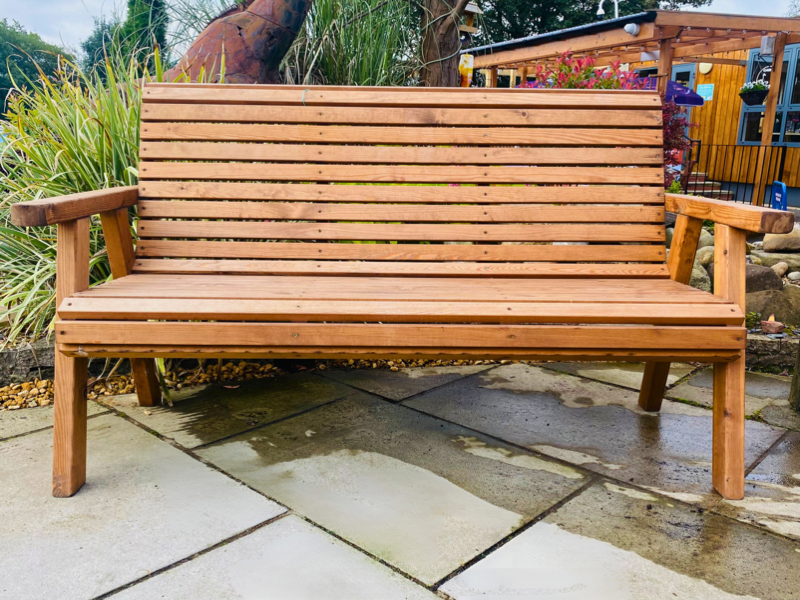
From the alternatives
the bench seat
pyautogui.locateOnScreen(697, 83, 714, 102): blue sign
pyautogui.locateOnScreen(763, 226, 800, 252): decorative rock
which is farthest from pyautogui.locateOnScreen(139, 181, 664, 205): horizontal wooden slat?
pyautogui.locateOnScreen(697, 83, 714, 102): blue sign

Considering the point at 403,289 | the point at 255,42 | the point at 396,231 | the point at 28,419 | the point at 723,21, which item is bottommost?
the point at 28,419

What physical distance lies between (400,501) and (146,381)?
3.80 feet

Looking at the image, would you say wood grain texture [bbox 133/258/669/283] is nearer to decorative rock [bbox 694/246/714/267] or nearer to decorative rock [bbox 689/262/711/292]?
decorative rock [bbox 689/262/711/292]

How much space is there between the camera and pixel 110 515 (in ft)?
5.72

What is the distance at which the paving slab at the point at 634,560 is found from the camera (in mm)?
1447

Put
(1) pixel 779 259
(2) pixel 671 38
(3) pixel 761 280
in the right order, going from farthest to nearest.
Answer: (2) pixel 671 38
(1) pixel 779 259
(3) pixel 761 280

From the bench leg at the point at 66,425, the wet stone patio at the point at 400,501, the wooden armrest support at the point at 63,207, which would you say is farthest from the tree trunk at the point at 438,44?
the bench leg at the point at 66,425

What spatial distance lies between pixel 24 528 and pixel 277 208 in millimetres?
1259

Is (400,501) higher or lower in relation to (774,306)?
lower

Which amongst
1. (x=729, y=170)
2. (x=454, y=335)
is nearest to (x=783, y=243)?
(x=454, y=335)

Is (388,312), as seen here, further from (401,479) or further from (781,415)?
(781,415)

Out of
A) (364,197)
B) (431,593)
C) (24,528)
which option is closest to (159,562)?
(24,528)

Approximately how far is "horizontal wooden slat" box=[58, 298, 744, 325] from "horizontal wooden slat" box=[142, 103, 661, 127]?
3.05 feet

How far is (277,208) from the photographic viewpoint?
7.77 ft
